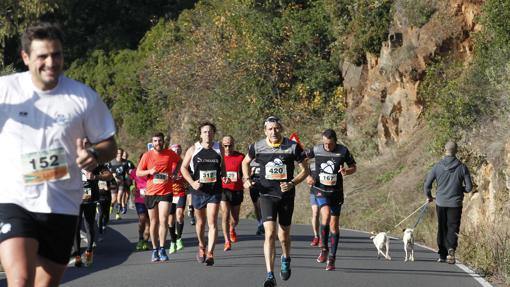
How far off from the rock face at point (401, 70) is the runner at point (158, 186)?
1728 centimetres

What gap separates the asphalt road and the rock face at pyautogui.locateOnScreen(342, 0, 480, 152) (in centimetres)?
1390

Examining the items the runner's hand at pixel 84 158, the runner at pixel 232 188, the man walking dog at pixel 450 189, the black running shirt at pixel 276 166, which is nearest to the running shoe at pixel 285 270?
the black running shirt at pixel 276 166

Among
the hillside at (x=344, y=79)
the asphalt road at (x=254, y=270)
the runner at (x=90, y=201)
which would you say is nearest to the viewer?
the asphalt road at (x=254, y=270)

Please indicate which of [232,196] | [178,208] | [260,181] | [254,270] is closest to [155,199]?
[254,270]

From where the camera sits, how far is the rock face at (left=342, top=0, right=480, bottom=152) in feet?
108

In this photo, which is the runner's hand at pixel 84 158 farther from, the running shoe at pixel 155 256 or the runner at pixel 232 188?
the runner at pixel 232 188

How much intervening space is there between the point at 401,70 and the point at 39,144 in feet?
95.1

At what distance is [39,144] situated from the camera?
6.64 m

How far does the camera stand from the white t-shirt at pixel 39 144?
6.61 meters

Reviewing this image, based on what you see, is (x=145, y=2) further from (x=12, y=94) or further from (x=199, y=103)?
(x=12, y=94)

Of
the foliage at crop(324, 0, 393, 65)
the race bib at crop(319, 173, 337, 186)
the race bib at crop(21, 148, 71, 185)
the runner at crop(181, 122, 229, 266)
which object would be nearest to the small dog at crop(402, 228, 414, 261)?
the race bib at crop(319, 173, 337, 186)

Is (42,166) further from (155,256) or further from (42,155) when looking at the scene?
(155,256)

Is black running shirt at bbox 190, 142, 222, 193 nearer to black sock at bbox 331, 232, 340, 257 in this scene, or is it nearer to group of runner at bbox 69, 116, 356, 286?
group of runner at bbox 69, 116, 356, 286

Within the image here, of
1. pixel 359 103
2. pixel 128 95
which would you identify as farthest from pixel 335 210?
pixel 128 95
